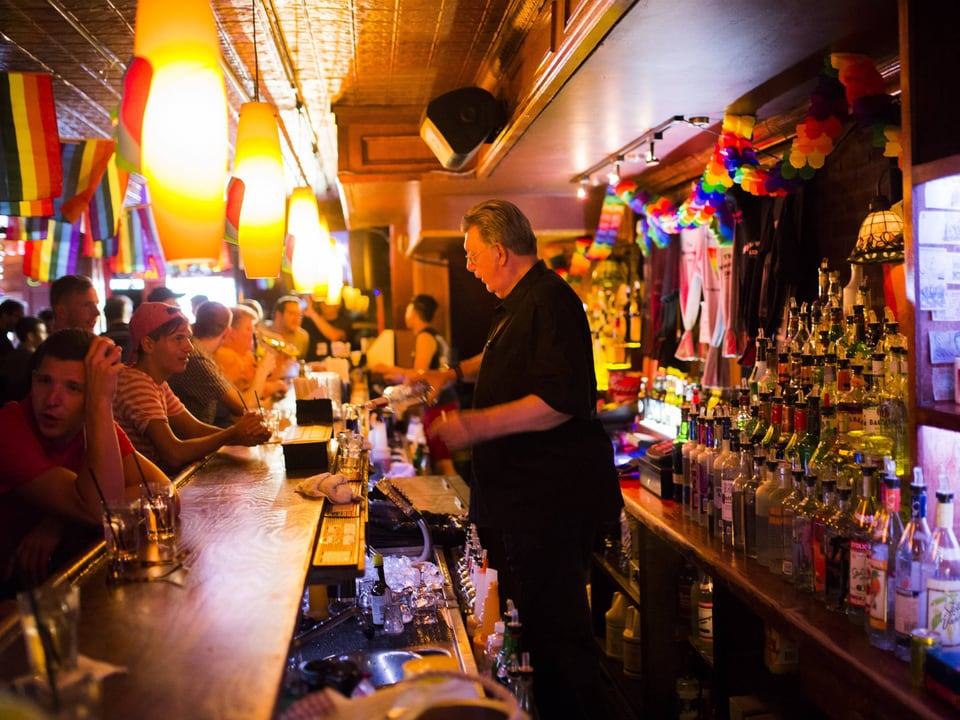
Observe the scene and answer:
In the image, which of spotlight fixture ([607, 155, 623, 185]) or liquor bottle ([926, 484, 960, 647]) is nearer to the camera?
liquor bottle ([926, 484, 960, 647])

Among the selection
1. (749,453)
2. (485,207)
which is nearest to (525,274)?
(485,207)

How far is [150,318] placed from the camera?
11.3 ft

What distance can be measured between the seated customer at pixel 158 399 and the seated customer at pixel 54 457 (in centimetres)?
84

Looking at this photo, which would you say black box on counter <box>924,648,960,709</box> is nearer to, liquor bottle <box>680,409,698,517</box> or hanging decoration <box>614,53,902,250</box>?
liquor bottle <box>680,409,698,517</box>

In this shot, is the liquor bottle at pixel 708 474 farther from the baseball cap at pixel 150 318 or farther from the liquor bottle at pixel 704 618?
the baseball cap at pixel 150 318

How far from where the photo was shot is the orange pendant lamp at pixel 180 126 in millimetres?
1943

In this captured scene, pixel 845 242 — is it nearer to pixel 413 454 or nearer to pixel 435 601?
pixel 435 601

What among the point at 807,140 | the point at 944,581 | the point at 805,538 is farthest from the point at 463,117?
the point at 944,581

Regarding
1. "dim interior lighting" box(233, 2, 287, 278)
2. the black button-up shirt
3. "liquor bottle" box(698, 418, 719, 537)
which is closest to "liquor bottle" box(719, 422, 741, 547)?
"liquor bottle" box(698, 418, 719, 537)

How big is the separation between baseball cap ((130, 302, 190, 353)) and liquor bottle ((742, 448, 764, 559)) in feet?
7.41

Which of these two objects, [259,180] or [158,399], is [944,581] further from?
[158,399]

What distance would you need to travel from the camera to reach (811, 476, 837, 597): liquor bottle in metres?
2.41

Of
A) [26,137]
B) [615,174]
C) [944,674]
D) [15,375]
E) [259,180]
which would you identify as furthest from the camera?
[615,174]

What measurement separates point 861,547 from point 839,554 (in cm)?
14
